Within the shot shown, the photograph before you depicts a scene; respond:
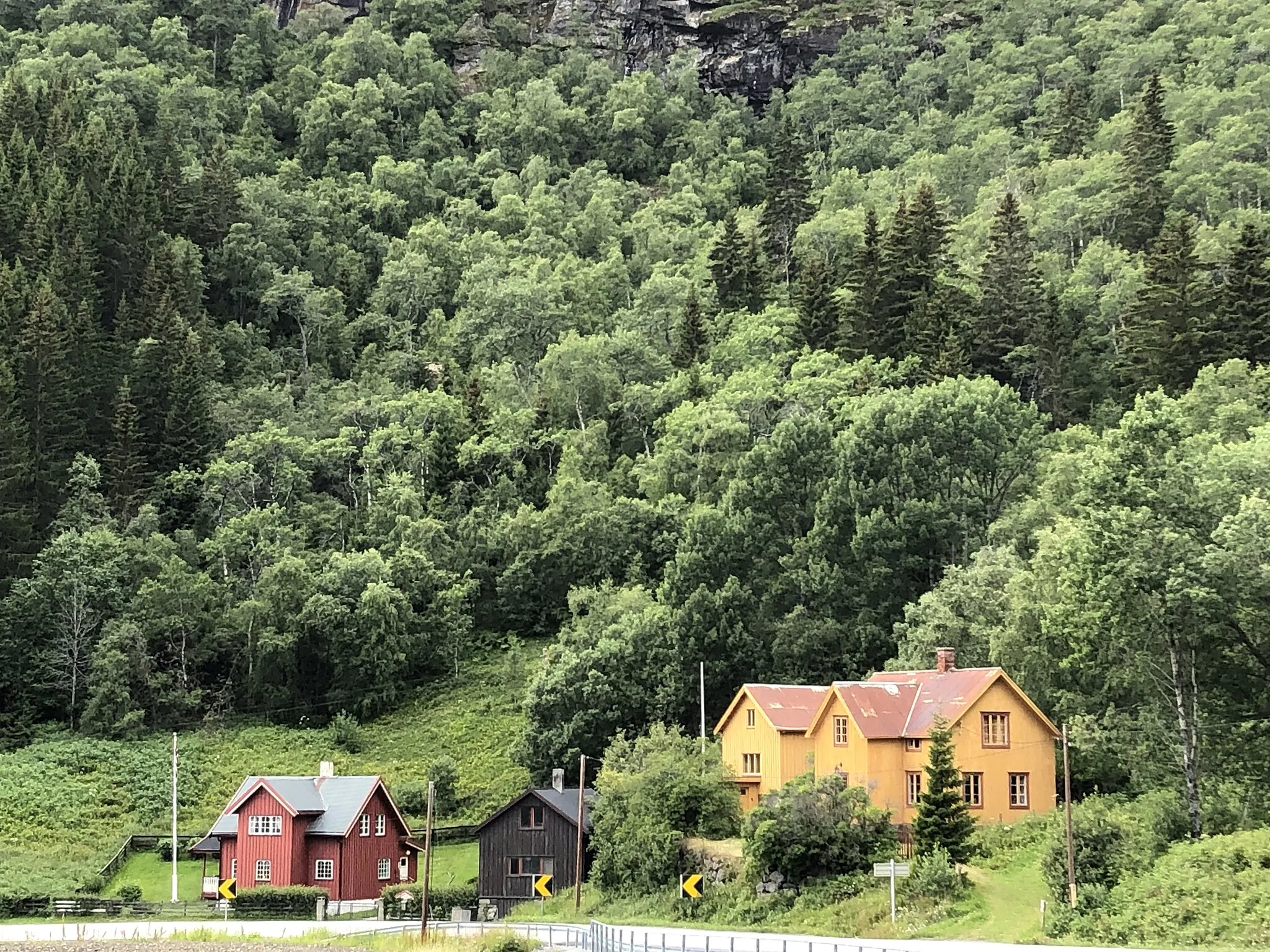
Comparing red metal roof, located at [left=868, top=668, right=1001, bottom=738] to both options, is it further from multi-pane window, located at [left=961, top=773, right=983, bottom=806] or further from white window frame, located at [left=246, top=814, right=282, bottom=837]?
white window frame, located at [left=246, top=814, right=282, bottom=837]

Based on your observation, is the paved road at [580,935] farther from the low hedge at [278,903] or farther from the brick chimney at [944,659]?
the brick chimney at [944,659]

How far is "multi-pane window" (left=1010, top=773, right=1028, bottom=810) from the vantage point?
49125 millimetres

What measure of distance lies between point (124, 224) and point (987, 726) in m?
72.7

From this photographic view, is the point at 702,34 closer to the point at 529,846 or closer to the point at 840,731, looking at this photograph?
the point at 529,846

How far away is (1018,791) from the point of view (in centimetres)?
4934

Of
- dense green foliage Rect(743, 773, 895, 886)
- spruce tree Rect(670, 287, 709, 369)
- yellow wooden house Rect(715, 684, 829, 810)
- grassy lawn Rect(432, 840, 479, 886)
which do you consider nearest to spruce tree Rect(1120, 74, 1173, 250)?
spruce tree Rect(670, 287, 709, 369)

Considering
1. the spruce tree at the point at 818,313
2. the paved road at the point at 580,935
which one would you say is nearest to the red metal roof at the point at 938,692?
the paved road at the point at 580,935

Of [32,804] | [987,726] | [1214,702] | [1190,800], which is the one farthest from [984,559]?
[32,804]

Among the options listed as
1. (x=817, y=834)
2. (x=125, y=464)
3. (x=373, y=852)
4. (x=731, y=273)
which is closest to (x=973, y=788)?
(x=817, y=834)

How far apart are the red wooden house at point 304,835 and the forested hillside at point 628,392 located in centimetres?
859

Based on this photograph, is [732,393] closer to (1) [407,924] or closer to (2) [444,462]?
(2) [444,462]

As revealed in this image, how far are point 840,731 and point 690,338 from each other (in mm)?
47928

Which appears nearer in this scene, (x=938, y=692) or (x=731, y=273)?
(x=938, y=692)

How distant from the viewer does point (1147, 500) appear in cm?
4059
